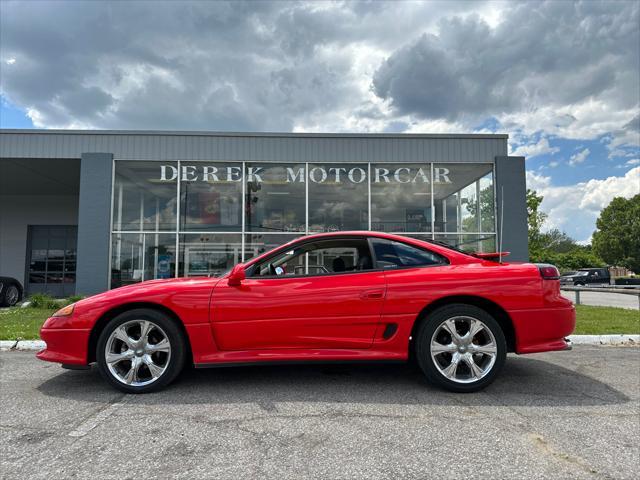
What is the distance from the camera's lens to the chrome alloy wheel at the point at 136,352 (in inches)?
150

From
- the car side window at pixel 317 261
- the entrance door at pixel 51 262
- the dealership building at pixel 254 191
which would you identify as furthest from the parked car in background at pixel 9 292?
the car side window at pixel 317 261

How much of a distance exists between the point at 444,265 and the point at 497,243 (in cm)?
977

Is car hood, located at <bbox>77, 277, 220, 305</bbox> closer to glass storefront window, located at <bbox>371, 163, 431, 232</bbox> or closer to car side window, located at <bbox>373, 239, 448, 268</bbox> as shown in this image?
car side window, located at <bbox>373, 239, 448, 268</bbox>

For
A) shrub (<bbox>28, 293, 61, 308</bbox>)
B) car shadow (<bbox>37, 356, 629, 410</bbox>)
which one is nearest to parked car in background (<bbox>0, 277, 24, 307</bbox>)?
shrub (<bbox>28, 293, 61, 308</bbox>)

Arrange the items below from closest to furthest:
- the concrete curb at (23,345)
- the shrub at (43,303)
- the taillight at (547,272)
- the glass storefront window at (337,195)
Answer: the taillight at (547,272), the concrete curb at (23,345), the shrub at (43,303), the glass storefront window at (337,195)

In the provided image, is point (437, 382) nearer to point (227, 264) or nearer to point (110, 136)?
point (227, 264)

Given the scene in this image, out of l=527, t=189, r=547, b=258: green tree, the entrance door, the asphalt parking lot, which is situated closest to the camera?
the asphalt parking lot

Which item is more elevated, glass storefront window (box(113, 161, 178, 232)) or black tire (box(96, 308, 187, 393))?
glass storefront window (box(113, 161, 178, 232))

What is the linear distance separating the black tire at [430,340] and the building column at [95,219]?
Result: 11.0 metres

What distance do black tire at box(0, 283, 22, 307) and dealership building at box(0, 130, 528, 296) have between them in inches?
69.6

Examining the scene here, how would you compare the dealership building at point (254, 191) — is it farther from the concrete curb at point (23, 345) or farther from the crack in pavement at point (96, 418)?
the crack in pavement at point (96, 418)

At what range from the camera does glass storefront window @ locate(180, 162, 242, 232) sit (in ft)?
42.7

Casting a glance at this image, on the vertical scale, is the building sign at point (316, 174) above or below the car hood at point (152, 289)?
above

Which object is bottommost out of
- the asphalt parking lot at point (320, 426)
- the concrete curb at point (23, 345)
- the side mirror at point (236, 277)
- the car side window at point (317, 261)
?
the asphalt parking lot at point (320, 426)
